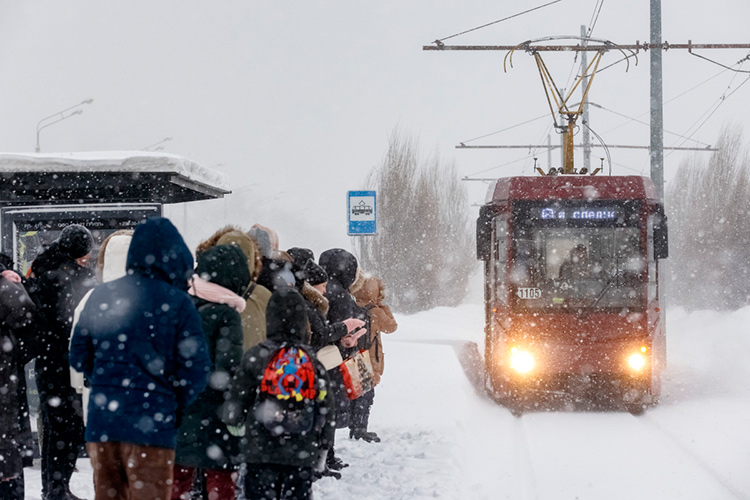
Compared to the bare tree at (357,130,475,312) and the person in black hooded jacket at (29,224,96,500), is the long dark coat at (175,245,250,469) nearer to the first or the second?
the person in black hooded jacket at (29,224,96,500)

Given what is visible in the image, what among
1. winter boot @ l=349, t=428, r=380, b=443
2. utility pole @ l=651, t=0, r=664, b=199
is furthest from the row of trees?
winter boot @ l=349, t=428, r=380, b=443

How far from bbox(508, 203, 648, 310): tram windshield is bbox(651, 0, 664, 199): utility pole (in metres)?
5.56

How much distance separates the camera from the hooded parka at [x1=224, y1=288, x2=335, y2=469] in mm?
4266

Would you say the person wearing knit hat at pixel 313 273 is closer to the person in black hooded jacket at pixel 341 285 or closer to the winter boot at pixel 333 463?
the person in black hooded jacket at pixel 341 285

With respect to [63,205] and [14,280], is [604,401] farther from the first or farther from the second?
[14,280]

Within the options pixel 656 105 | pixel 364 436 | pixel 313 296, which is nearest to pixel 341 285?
pixel 313 296

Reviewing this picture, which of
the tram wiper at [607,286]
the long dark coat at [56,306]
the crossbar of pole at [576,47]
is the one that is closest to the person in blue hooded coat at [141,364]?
the long dark coat at [56,306]

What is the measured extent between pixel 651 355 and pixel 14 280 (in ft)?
24.8

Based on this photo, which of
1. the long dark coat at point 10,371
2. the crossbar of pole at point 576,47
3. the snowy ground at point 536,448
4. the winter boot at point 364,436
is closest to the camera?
the long dark coat at point 10,371

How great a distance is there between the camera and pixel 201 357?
148 inches

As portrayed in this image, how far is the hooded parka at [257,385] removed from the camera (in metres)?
4.27

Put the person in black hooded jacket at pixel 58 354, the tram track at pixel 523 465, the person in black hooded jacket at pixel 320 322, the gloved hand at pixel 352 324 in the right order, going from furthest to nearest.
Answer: the tram track at pixel 523 465, the gloved hand at pixel 352 324, the person in black hooded jacket at pixel 320 322, the person in black hooded jacket at pixel 58 354

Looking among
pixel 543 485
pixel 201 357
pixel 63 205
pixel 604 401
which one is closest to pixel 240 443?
pixel 201 357

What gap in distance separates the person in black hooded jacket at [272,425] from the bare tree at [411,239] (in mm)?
29433
